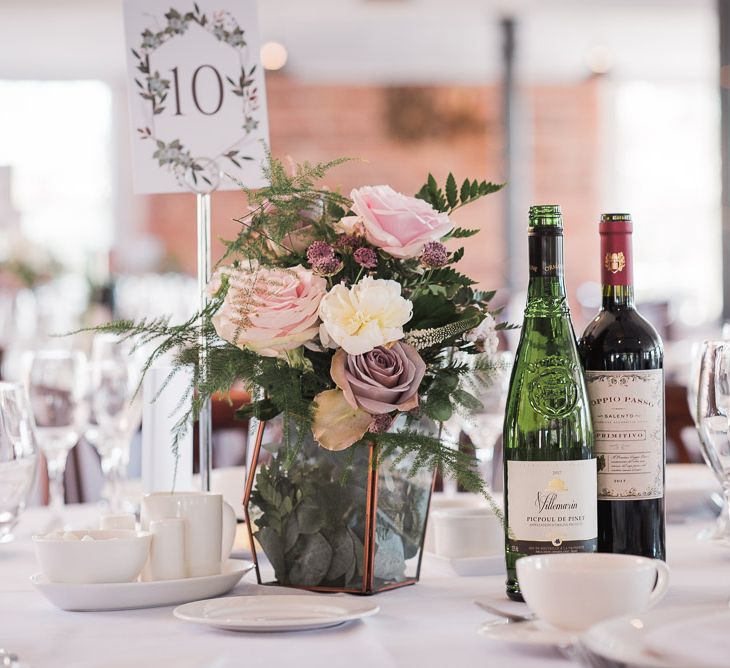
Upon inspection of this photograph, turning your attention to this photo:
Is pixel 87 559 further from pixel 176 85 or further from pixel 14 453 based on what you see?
pixel 176 85

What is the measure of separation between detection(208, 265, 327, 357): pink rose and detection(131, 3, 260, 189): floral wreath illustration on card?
1.21 ft

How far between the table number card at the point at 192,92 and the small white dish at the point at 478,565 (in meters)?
0.51

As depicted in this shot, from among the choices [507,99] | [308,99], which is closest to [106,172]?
[308,99]

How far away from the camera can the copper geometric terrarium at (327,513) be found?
99 cm

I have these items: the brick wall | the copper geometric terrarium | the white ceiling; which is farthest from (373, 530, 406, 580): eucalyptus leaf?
the brick wall

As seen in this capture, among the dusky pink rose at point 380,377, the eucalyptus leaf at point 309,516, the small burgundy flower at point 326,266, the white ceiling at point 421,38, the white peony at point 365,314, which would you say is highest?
the white ceiling at point 421,38

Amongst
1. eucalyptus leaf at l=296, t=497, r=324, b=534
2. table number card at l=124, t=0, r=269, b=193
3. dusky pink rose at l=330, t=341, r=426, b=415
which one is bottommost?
eucalyptus leaf at l=296, t=497, r=324, b=534

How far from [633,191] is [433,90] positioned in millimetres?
1865

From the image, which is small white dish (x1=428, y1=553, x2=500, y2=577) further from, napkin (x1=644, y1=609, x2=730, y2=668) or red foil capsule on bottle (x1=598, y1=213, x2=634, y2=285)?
napkin (x1=644, y1=609, x2=730, y2=668)

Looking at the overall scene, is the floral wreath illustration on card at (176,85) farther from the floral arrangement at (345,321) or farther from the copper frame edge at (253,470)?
the copper frame edge at (253,470)

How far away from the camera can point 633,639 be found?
0.64 metres

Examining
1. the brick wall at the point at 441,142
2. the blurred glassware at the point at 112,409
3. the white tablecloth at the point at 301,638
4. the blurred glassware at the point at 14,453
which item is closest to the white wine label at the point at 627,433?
the white tablecloth at the point at 301,638

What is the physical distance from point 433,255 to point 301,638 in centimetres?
34

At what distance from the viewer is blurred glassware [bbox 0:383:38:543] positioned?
1.16 meters
